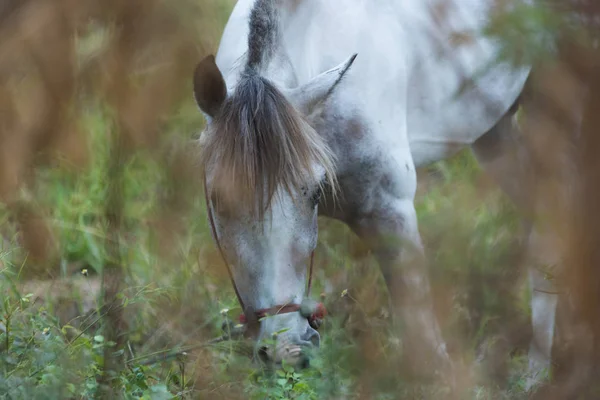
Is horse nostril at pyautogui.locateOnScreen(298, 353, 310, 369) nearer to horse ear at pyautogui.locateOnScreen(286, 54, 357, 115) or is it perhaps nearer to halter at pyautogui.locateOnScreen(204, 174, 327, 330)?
halter at pyautogui.locateOnScreen(204, 174, 327, 330)

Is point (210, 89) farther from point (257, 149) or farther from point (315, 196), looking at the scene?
point (315, 196)

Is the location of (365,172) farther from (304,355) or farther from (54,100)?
(54,100)

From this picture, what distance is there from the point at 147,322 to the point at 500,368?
181cm

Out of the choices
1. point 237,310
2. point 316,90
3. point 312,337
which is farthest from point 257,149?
point 237,310

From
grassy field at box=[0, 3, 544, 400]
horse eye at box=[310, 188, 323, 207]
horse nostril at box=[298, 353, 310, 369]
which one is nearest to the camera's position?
grassy field at box=[0, 3, 544, 400]

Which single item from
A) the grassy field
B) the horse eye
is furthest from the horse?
the grassy field

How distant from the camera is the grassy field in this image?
1.17 m

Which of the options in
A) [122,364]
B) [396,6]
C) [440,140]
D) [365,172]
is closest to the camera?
[122,364]

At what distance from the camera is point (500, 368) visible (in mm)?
1185

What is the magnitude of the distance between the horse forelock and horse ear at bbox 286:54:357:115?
Answer: 0.44 ft

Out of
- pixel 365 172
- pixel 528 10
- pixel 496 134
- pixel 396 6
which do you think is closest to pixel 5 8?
pixel 528 10

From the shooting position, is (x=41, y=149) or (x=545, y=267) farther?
(x=41, y=149)

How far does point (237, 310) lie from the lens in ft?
10.5

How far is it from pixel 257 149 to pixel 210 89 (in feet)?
0.84
